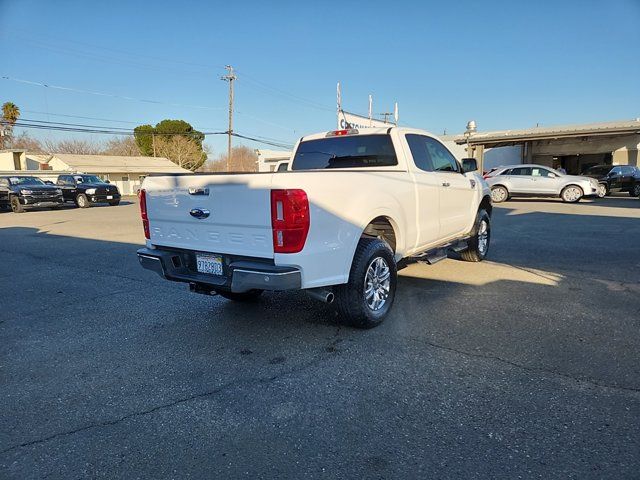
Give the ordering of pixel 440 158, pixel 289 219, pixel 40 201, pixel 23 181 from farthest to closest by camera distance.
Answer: pixel 23 181
pixel 40 201
pixel 440 158
pixel 289 219

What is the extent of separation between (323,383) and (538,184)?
19.1 m

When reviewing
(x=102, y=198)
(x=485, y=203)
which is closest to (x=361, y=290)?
(x=485, y=203)

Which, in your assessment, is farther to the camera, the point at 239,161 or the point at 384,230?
the point at 239,161

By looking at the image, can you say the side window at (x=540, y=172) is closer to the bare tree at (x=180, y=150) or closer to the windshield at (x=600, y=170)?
the windshield at (x=600, y=170)

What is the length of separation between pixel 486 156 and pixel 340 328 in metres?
32.0

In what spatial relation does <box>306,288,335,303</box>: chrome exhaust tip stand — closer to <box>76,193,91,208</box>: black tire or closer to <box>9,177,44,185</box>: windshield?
<box>9,177,44,185</box>: windshield

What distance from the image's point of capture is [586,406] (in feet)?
9.46

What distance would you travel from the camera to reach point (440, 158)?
6.09m

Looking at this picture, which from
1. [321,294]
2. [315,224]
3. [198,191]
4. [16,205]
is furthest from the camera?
[16,205]

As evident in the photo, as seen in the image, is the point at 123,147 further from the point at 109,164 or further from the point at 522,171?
the point at 522,171

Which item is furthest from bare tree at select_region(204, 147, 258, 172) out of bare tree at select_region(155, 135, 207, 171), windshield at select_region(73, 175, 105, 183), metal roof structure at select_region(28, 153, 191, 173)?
windshield at select_region(73, 175, 105, 183)

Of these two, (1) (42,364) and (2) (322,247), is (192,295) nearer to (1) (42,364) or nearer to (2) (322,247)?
(1) (42,364)

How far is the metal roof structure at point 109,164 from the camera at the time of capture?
47812 mm

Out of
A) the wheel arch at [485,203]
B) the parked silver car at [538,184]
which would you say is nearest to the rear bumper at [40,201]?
the parked silver car at [538,184]
